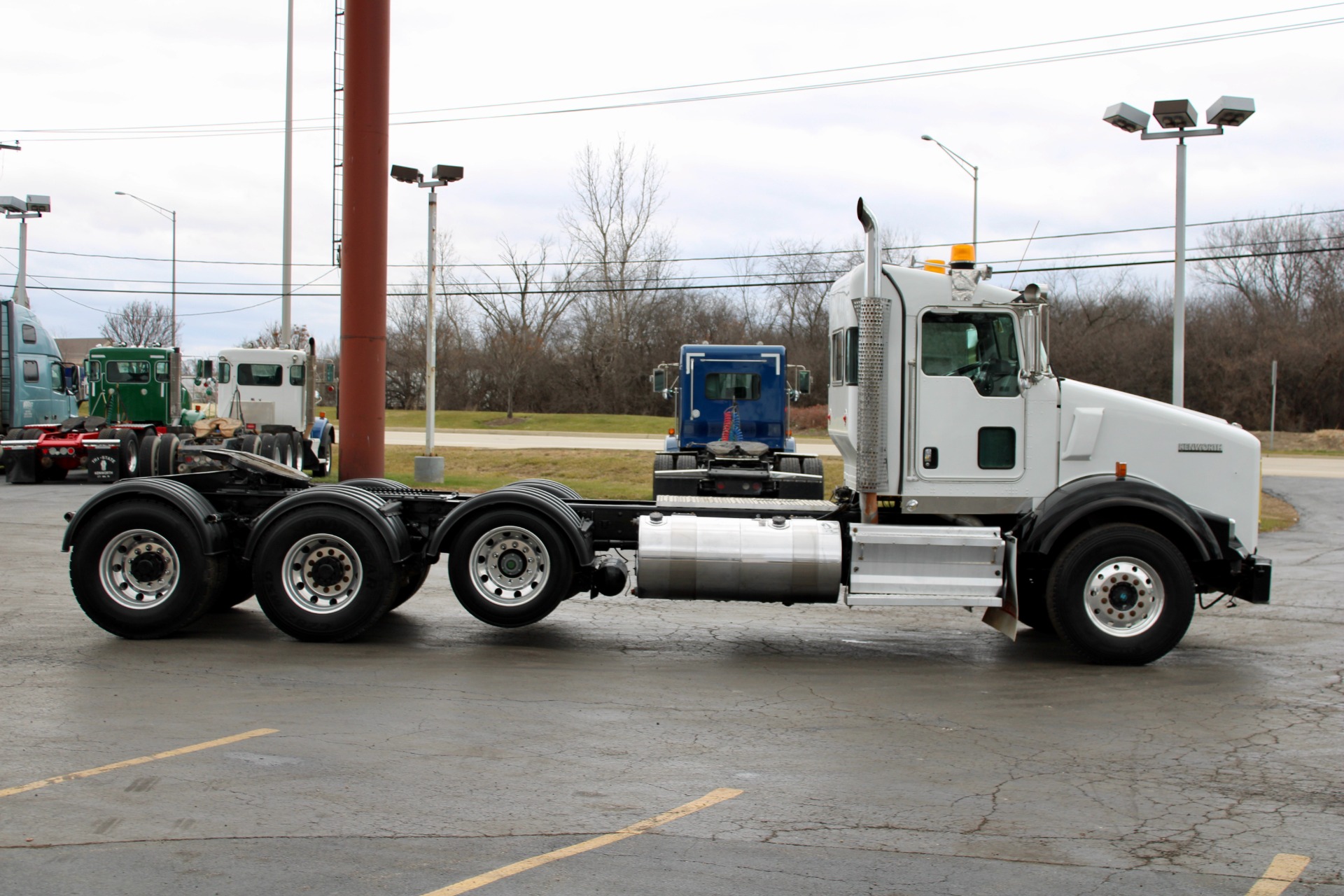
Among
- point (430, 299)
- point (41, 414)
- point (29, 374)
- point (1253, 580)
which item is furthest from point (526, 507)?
point (41, 414)

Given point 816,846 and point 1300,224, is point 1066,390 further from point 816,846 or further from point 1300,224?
point 1300,224

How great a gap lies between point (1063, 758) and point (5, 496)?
2223 cm

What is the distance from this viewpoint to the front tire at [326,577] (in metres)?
8.92

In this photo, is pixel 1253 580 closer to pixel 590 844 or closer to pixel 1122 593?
pixel 1122 593

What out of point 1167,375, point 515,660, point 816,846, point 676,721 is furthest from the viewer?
point 1167,375

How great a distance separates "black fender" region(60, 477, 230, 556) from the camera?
9.02 meters

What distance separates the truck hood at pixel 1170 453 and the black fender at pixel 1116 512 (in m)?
0.28

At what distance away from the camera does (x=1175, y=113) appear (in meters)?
17.4

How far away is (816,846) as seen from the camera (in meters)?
4.99

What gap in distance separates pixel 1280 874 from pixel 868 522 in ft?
15.1

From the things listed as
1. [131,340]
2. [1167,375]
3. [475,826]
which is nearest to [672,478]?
[475,826]

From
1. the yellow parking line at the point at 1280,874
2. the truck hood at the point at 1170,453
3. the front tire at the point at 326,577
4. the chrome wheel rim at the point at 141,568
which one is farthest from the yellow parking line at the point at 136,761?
the truck hood at the point at 1170,453

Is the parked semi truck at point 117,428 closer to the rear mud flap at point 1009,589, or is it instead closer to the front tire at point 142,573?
the front tire at point 142,573

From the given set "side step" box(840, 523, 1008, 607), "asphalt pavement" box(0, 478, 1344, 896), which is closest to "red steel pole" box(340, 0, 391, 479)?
"asphalt pavement" box(0, 478, 1344, 896)
